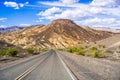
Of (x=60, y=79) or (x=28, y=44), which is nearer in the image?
(x=60, y=79)

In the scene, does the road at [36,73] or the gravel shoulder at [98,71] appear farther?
the gravel shoulder at [98,71]

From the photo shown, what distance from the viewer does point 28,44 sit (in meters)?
199

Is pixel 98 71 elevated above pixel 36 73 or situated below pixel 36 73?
below

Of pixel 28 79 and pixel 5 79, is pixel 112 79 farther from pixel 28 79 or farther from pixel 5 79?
pixel 5 79

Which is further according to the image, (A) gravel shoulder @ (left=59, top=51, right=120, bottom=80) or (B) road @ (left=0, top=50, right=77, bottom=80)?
(A) gravel shoulder @ (left=59, top=51, right=120, bottom=80)

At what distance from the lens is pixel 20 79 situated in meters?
15.5

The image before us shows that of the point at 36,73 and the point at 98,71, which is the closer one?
the point at 36,73

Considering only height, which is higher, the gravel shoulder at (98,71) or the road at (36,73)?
the road at (36,73)

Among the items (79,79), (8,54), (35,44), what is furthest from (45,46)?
(79,79)

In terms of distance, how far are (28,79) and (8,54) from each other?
5517 centimetres

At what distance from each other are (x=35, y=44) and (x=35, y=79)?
181774 mm

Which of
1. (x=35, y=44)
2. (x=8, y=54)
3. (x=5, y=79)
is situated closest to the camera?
(x=5, y=79)

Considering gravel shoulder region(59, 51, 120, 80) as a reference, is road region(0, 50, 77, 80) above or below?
above

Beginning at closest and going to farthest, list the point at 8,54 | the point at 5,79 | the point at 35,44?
the point at 5,79, the point at 8,54, the point at 35,44
